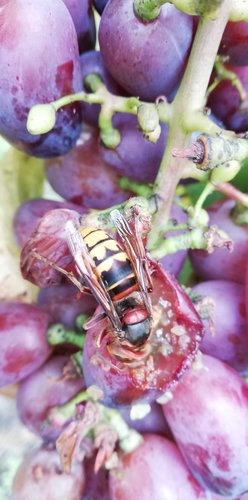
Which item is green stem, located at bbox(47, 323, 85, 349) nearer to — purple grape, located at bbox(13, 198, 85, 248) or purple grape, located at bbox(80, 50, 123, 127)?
purple grape, located at bbox(13, 198, 85, 248)

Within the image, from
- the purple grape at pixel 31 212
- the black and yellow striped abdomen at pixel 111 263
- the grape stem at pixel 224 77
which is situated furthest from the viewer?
the purple grape at pixel 31 212

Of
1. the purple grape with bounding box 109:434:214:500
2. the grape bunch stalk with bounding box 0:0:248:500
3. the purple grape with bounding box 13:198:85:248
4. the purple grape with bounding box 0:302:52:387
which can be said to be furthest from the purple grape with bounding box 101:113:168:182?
the purple grape with bounding box 109:434:214:500

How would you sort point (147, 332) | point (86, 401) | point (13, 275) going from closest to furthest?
1. point (147, 332)
2. point (86, 401)
3. point (13, 275)

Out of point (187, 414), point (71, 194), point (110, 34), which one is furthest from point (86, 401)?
point (110, 34)

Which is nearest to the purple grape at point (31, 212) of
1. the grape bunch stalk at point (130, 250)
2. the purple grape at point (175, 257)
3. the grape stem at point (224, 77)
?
the grape bunch stalk at point (130, 250)

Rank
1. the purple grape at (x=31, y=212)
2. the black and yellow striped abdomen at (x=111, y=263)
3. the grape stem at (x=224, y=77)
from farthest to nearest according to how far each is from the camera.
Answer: the purple grape at (x=31, y=212) < the grape stem at (x=224, y=77) < the black and yellow striped abdomen at (x=111, y=263)

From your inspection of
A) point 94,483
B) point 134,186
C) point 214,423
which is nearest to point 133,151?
point 134,186

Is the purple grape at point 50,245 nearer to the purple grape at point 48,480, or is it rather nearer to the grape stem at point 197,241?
the grape stem at point 197,241

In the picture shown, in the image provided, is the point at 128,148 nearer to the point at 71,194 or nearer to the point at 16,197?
the point at 71,194
